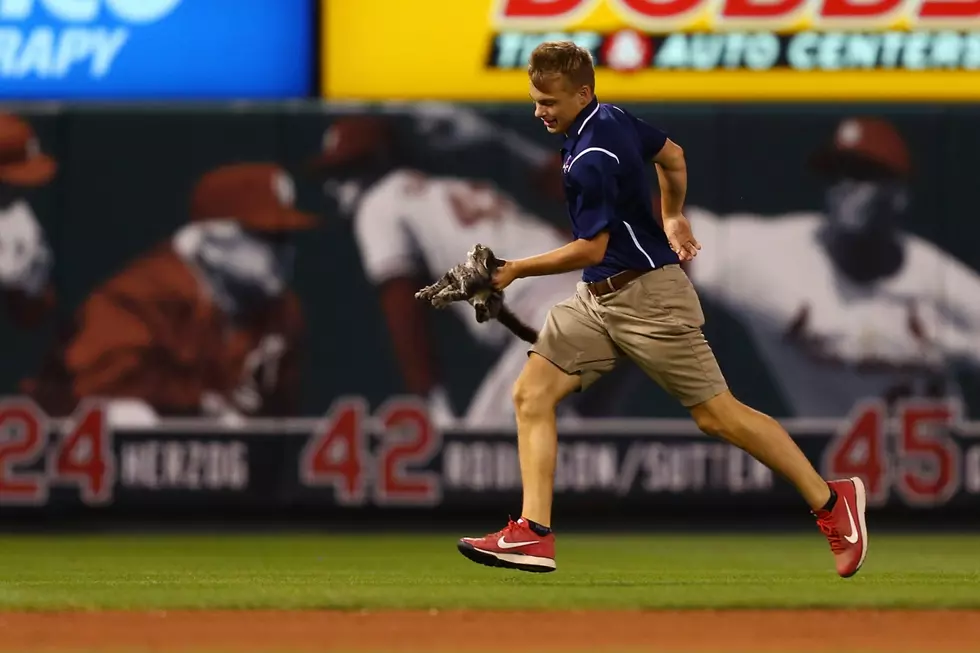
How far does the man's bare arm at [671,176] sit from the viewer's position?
776 cm

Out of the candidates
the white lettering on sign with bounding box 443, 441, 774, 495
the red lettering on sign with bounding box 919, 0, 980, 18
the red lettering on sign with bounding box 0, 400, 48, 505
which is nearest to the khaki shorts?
the white lettering on sign with bounding box 443, 441, 774, 495

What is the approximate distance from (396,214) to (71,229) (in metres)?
2.09

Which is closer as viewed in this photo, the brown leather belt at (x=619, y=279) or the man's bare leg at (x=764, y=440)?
the man's bare leg at (x=764, y=440)

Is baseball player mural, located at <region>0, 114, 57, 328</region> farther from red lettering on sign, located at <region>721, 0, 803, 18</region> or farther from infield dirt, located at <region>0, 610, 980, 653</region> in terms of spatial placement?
infield dirt, located at <region>0, 610, 980, 653</region>

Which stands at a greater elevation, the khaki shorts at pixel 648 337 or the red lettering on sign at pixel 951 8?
the red lettering on sign at pixel 951 8

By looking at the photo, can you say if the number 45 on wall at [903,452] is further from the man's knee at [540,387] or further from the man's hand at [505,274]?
the man's hand at [505,274]

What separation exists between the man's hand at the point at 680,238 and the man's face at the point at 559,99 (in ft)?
2.03

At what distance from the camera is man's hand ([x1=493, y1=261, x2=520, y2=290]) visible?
7.36m

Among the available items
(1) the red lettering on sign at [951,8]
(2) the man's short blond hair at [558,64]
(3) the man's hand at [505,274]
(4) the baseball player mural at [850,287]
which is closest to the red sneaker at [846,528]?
(3) the man's hand at [505,274]

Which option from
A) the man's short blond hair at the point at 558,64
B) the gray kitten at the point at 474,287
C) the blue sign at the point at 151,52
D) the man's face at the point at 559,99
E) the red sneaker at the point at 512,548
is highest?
the blue sign at the point at 151,52

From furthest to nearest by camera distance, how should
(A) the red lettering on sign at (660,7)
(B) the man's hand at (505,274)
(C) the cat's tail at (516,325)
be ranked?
(A) the red lettering on sign at (660,7), (C) the cat's tail at (516,325), (B) the man's hand at (505,274)

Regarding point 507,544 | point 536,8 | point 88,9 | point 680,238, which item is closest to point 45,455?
point 88,9

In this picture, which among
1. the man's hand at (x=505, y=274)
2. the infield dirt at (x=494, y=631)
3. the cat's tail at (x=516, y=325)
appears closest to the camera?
the infield dirt at (x=494, y=631)

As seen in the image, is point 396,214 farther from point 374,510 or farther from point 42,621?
point 42,621
